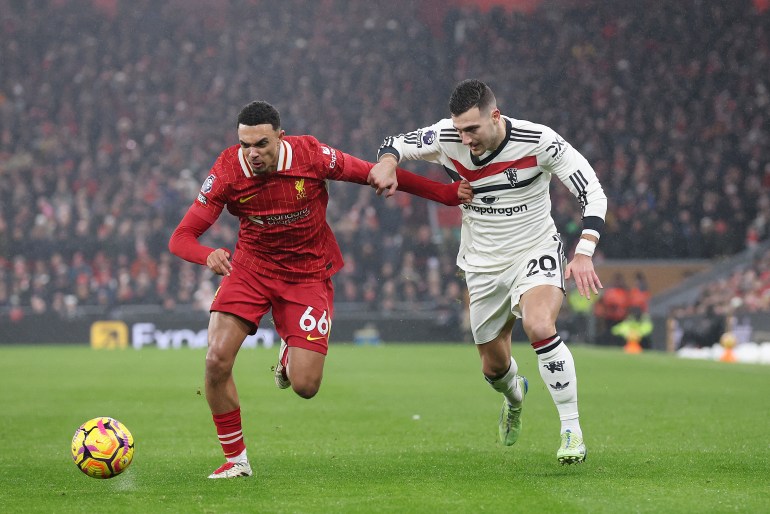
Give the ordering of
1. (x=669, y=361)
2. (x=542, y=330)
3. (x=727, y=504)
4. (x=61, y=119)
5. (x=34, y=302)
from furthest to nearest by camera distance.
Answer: (x=61, y=119) < (x=34, y=302) < (x=669, y=361) < (x=542, y=330) < (x=727, y=504)

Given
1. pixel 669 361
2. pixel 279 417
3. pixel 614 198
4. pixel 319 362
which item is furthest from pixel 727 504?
pixel 614 198

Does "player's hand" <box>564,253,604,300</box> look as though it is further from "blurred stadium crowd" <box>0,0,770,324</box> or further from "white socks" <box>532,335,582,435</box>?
"blurred stadium crowd" <box>0,0,770,324</box>

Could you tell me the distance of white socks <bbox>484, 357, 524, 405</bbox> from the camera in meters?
8.12

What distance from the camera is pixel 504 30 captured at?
36000 mm

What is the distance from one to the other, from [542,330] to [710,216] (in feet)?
76.0

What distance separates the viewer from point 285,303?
738 cm

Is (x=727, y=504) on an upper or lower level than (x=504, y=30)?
lower

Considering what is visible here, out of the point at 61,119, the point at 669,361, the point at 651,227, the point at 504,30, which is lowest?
the point at 669,361

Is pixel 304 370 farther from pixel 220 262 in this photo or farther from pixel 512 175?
pixel 512 175

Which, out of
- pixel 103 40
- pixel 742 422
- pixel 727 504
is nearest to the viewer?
pixel 727 504

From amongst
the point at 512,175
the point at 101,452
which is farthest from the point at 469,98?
the point at 101,452

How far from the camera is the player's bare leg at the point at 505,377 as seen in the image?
797 cm

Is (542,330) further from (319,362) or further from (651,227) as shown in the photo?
(651,227)

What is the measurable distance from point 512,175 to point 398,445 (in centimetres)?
239
